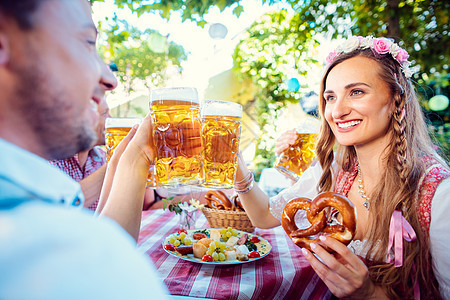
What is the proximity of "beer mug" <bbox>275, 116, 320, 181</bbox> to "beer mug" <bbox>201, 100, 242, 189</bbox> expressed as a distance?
100 cm

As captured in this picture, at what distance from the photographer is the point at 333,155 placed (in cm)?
216

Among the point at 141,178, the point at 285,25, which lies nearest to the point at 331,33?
the point at 285,25

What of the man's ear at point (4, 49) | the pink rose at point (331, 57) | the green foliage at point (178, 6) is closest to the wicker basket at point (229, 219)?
the pink rose at point (331, 57)

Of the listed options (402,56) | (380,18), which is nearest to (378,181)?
(402,56)

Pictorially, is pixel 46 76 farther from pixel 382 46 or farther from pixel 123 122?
pixel 382 46

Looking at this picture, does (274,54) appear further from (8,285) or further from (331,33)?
(8,285)

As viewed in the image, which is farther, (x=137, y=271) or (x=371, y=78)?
(x=371, y=78)

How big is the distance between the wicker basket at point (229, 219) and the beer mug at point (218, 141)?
74cm

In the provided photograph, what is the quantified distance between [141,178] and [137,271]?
2.33 feet

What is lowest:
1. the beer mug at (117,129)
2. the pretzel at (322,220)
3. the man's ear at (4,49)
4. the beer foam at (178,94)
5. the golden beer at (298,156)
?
the pretzel at (322,220)

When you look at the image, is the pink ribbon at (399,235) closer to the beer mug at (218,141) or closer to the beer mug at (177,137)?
the beer mug at (218,141)

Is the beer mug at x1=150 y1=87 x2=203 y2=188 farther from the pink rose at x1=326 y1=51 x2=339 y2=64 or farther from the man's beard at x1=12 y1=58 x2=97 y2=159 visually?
the pink rose at x1=326 y1=51 x2=339 y2=64

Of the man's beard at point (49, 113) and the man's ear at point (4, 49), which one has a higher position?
the man's ear at point (4, 49)

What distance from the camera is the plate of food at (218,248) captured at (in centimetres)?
139
